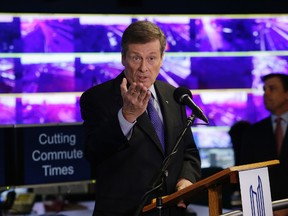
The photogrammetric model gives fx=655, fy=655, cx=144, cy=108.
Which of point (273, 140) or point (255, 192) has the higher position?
point (273, 140)

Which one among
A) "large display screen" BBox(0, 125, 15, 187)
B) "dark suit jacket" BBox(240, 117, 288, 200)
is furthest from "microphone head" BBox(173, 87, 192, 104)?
"large display screen" BBox(0, 125, 15, 187)

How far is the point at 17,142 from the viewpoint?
436cm

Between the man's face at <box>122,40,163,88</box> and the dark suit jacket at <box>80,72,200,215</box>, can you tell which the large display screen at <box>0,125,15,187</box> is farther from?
the man's face at <box>122,40,163,88</box>

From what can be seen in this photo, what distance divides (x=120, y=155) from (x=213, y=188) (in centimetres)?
48

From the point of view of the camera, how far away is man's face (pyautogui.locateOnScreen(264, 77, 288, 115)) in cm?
464

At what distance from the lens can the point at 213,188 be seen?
239 cm

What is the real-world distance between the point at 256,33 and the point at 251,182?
17.5 feet

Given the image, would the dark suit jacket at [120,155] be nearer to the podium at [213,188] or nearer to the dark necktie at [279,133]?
the podium at [213,188]
